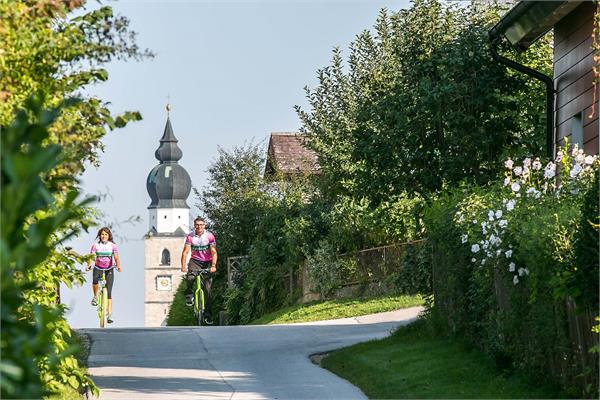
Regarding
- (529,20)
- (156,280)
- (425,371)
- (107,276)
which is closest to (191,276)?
(107,276)

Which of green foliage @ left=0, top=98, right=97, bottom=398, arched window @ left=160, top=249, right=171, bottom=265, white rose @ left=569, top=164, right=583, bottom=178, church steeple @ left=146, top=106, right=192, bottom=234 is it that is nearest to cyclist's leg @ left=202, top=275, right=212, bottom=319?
white rose @ left=569, top=164, right=583, bottom=178

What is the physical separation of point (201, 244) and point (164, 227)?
16558 centimetres

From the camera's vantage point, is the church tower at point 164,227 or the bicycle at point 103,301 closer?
the bicycle at point 103,301

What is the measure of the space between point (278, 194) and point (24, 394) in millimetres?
38782

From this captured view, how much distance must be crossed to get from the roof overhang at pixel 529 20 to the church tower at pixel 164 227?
135046mm

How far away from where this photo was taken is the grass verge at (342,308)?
1046 inches

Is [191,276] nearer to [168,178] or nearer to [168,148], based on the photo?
[168,148]

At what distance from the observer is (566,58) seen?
1870 centimetres

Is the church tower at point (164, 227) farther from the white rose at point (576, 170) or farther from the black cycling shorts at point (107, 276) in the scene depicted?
the white rose at point (576, 170)

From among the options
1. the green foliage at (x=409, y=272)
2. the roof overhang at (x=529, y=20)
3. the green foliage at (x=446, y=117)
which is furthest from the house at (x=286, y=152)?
the roof overhang at (x=529, y=20)

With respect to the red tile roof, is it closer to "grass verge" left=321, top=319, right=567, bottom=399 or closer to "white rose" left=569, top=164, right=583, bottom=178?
"grass verge" left=321, top=319, right=567, bottom=399

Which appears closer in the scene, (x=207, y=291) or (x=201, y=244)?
(x=201, y=244)

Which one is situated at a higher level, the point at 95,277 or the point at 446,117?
the point at 446,117

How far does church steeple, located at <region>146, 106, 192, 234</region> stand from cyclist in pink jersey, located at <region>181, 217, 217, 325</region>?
153154 millimetres
